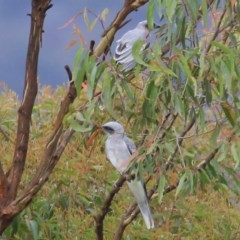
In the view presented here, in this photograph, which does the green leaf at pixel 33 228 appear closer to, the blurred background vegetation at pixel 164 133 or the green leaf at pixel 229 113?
the blurred background vegetation at pixel 164 133

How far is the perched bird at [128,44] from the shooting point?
13.2ft

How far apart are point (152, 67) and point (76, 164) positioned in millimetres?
1778

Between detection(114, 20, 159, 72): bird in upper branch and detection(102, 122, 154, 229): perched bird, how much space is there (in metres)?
0.31

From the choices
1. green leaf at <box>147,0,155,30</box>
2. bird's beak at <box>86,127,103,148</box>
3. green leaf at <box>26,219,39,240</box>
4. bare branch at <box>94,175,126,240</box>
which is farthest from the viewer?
green leaf at <box>26,219,39,240</box>

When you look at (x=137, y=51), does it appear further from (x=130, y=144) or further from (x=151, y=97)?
(x=130, y=144)

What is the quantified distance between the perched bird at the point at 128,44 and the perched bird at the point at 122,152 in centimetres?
31

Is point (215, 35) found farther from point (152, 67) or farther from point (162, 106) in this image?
point (152, 67)

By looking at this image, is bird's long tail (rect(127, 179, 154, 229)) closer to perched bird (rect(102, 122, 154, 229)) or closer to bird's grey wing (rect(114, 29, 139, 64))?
perched bird (rect(102, 122, 154, 229))

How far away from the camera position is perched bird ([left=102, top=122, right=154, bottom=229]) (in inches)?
167

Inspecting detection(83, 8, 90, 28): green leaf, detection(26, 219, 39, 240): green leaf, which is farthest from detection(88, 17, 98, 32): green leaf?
detection(26, 219, 39, 240): green leaf

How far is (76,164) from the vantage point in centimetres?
502

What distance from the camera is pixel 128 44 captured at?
4.52 meters

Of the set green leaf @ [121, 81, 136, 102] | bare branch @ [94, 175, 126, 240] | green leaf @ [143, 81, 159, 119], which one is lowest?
bare branch @ [94, 175, 126, 240]

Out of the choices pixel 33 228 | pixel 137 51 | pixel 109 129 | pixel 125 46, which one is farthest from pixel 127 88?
pixel 33 228
